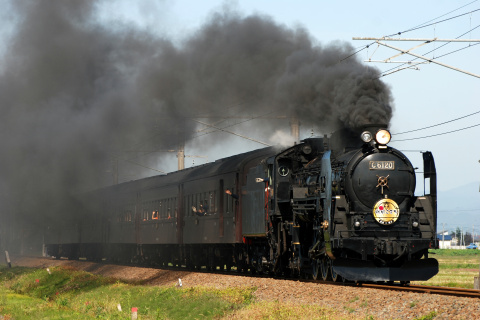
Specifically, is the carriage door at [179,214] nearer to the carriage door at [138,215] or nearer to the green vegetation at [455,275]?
the carriage door at [138,215]

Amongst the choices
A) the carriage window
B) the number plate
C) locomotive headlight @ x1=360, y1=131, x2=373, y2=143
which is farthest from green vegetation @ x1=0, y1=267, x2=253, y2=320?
locomotive headlight @ x1=360, y1=131, x2=373, y2=143

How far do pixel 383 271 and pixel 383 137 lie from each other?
2.85 metres

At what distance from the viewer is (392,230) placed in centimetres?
1498

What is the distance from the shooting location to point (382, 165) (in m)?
15.2

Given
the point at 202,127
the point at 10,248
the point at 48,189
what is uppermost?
the point at 202,127

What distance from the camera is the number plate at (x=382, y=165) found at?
15195 mm

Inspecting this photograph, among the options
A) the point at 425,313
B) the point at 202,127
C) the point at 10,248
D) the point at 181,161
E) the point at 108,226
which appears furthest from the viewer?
the point at 10,248

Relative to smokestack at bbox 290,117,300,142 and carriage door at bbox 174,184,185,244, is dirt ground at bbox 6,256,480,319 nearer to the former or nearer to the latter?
smokestack at bbox 290,117,300,142

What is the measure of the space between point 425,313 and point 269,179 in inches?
330

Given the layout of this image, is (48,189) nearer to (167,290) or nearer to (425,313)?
(167,290)

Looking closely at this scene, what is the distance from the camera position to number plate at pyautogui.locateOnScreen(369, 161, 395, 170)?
15.2m

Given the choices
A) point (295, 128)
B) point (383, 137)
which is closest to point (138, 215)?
point (295, 128)

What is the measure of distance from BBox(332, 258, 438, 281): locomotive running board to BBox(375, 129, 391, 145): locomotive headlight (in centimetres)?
258

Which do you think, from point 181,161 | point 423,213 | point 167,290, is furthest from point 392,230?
point 181,161
